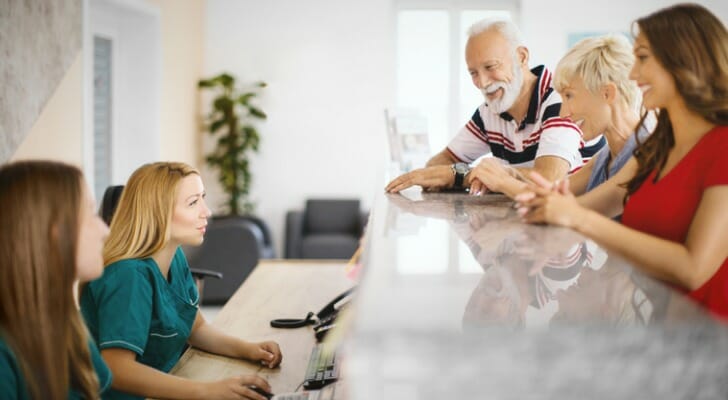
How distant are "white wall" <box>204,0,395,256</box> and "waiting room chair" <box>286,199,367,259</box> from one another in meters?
0.23

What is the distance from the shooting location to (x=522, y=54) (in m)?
2.66

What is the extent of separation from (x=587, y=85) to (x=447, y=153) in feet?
3.04

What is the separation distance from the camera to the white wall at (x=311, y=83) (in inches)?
311

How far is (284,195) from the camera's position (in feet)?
26.3

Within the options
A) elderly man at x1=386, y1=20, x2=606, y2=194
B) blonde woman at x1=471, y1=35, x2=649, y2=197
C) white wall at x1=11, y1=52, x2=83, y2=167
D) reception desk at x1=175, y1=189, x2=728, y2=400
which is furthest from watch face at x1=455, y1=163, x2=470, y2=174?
white wall at x1=11, y1=52, x2=83, y2=167

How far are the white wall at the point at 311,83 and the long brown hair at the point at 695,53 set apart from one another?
6317mm

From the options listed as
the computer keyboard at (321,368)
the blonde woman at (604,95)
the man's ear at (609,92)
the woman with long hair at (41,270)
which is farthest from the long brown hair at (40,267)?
the man's ear at (609,92)

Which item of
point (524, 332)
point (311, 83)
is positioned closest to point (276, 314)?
point (524, 332)

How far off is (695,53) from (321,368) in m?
1.12

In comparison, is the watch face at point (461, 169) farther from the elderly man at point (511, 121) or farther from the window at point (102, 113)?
the window at point (102, 113)

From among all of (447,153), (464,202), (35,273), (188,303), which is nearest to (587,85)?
(464,202)

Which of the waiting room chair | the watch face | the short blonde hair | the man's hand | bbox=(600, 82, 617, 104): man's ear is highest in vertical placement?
the short blonde hair

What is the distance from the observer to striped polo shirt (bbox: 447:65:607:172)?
2484 millimetres

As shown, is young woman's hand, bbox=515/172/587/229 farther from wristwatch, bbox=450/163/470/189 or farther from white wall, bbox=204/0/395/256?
white wall, bbox=204/0/395/256
